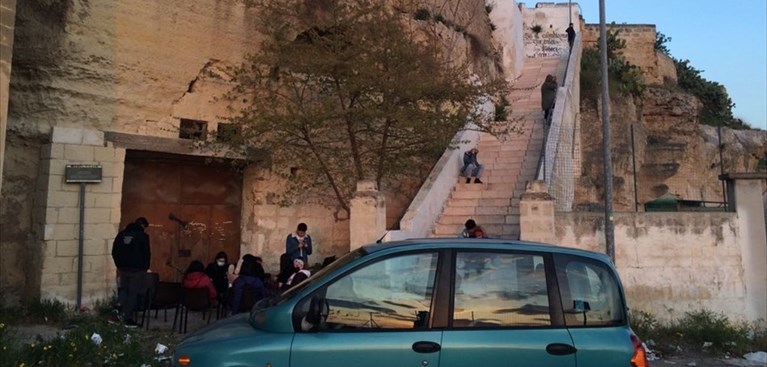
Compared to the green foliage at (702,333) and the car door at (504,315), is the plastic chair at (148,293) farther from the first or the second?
the green foliage at (702,333)

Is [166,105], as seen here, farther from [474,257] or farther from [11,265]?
[474,257]

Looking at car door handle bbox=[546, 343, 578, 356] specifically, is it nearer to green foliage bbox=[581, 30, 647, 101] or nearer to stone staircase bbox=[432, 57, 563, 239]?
stone staircase bbox=[432, 57, 563, 239]

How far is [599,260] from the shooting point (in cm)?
404

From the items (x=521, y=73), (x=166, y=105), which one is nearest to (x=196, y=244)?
(x=166, y=105)

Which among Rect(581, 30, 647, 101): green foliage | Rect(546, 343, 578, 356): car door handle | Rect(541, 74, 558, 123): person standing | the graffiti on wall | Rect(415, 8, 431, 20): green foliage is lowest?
Rect(546, 343, 578, 356): car door handle

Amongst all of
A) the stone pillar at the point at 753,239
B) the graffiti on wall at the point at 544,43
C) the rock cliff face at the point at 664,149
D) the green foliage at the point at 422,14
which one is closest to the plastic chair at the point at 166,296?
the stone pillar at the point at 753,239

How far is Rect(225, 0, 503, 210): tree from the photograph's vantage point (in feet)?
33.0

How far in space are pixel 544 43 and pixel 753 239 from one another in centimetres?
2566

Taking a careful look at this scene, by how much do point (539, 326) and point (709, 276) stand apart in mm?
7143

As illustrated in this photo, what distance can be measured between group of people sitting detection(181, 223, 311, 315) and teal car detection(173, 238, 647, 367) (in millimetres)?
3541

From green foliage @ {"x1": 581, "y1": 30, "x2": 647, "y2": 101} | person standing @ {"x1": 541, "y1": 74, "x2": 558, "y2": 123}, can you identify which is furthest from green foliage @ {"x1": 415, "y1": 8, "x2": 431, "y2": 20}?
green foliage @ {"x1": 581, "y1": 30, "x2": 647, "y2": 101}

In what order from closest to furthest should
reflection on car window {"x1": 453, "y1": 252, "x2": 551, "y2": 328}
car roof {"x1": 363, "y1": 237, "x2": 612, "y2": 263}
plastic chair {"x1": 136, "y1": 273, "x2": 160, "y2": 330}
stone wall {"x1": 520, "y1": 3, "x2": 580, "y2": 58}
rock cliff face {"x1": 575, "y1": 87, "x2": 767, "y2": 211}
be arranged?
reflection on car window {"x1": 453, "y1": 252, "x2": 551, "y2": 328} → car roof {"x1": 363, "y1": 237, "x2": 612, "y2": 263} → plastic chair {"x1": 136, "y1": 273, "x2": 160, "y2": 330} → rock cliff face {"x1": 575, "y1": 87, "x2": 767, "y2": 211} → stone wall {"x1": 520, "y1": 3, "x2": 580, "y2": 58}

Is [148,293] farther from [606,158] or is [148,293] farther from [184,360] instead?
[606,158]

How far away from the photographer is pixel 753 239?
920cm
